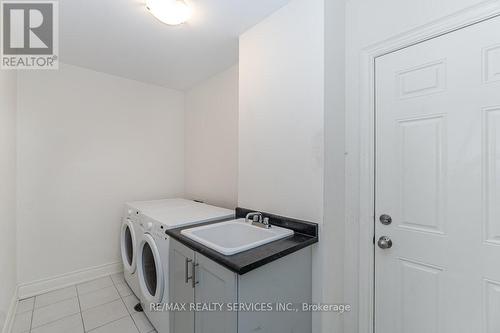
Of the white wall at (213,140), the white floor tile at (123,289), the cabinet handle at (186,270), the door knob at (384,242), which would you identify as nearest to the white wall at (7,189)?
the white floor tile at (123,289)

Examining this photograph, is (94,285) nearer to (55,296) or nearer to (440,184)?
(55,296)

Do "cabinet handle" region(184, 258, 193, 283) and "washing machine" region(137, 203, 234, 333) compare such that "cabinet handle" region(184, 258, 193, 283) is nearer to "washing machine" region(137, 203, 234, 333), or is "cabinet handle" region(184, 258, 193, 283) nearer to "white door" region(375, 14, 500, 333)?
"washing machine" region(137, 203, 234, 333)

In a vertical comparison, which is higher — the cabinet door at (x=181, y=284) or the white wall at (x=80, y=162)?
the white wall at (x=80, y=162)

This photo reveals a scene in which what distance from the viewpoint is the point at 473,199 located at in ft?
3.36

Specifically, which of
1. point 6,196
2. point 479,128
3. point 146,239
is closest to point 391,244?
point 479,128

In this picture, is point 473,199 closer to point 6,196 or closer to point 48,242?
point 6,196

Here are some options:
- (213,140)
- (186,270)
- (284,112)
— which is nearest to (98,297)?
(186,270)

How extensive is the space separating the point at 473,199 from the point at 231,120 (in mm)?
1997

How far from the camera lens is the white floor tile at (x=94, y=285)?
224 cm

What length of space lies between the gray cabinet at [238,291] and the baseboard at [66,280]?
158cm

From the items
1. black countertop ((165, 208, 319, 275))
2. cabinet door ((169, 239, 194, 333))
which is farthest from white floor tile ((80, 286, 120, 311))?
black countertop ((165, 208, 319, 275))

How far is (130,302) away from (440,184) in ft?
8.42

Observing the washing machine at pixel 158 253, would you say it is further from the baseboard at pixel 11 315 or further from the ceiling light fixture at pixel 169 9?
the ceiling light fixture at pixel 169 9

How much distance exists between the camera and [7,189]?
1741mm
